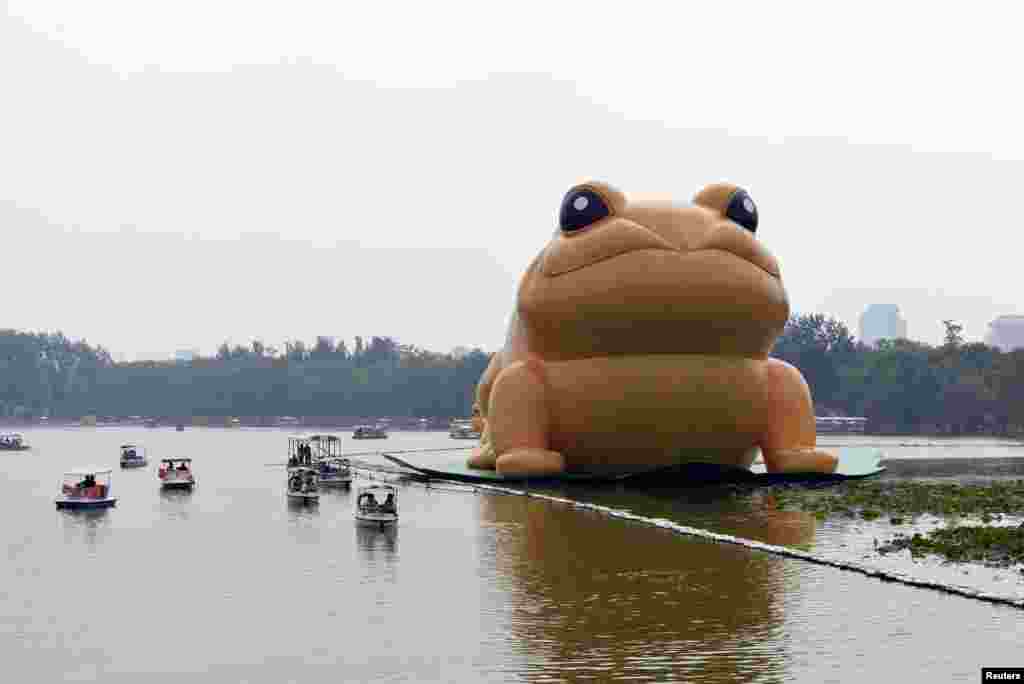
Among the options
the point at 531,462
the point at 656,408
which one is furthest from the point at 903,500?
the point at 531,462

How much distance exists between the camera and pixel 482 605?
1786 cm

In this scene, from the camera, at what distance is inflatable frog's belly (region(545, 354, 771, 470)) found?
104 ft

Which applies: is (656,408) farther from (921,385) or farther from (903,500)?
(921,385)

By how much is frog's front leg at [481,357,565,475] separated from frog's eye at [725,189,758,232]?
5909 millimetres

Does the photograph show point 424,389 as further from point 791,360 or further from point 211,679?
point 211,679

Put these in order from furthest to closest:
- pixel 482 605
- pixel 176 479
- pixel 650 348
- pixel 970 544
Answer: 1. pixel 176 479
2. pixel 650 348
3. pixel 970 544
4. pixel 482 605

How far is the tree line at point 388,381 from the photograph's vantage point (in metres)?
108

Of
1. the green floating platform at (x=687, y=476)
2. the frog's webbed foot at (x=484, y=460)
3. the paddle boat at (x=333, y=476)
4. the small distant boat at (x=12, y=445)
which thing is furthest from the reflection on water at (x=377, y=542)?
the small distant boat at (x=12, y=445)

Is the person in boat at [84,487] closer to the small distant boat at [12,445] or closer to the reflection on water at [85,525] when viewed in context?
the reflection on water at [85,525]

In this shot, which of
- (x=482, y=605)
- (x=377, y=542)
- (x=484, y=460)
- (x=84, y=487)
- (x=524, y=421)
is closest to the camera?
(x=482, y=605)

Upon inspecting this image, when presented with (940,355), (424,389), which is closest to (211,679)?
(940,355)

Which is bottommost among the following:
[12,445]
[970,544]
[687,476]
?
[970,544]

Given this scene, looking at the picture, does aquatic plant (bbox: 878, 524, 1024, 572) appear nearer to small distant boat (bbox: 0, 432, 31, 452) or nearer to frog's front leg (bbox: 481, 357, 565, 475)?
frog's front leg (bbox: 481, 357, 565, 475)

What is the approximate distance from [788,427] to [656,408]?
163 inches
